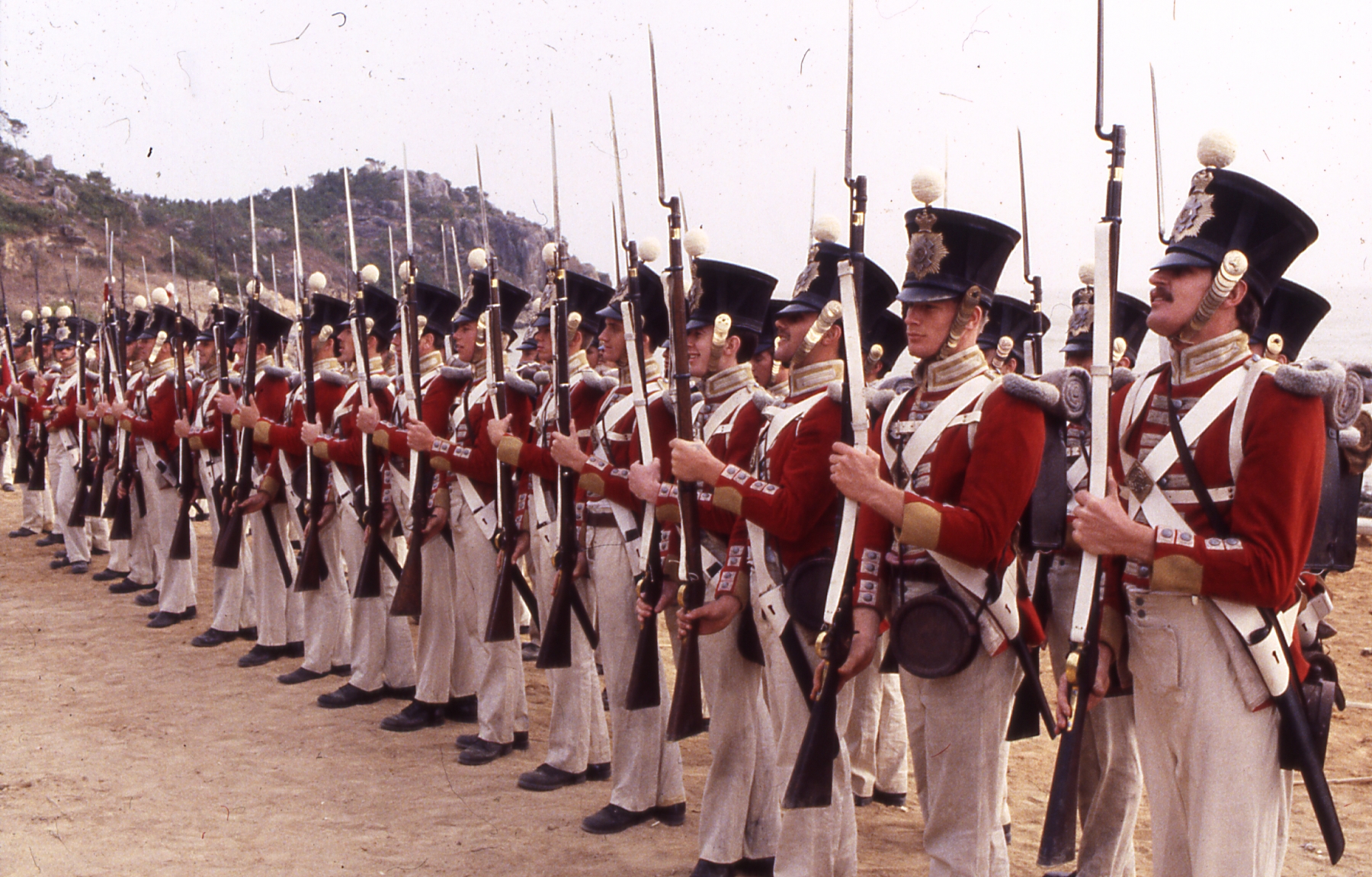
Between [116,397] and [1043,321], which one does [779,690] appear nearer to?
[1043,321]

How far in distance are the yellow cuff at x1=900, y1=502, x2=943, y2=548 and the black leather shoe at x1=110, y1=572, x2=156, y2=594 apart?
36.1 ft

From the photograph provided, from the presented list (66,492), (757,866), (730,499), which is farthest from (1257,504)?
(66,492)

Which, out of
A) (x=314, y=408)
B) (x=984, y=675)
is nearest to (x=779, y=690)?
(x=984, y=675)

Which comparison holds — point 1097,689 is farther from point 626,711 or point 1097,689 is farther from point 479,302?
point 479,302

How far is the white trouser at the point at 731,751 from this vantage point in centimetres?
516

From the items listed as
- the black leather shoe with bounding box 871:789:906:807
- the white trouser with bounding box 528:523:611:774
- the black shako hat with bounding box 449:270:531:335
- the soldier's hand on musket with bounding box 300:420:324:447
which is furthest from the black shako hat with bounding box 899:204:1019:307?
the soldier's hand on musket with bounding box 300:420:324:447

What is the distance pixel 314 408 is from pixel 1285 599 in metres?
6.85

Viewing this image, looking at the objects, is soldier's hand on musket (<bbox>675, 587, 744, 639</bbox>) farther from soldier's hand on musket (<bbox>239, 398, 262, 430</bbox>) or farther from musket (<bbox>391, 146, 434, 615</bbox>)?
soldier's hand on musket (<bbox>239, 398, 262, 430</bbox>)

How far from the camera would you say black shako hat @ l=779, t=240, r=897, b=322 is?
4.66 m

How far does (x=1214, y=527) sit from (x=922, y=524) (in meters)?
0.79

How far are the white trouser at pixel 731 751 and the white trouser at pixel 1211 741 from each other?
1964 mm

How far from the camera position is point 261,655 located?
9.58 metres

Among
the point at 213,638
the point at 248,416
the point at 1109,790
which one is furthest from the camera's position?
the point at 213,638

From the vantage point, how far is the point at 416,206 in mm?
19578
